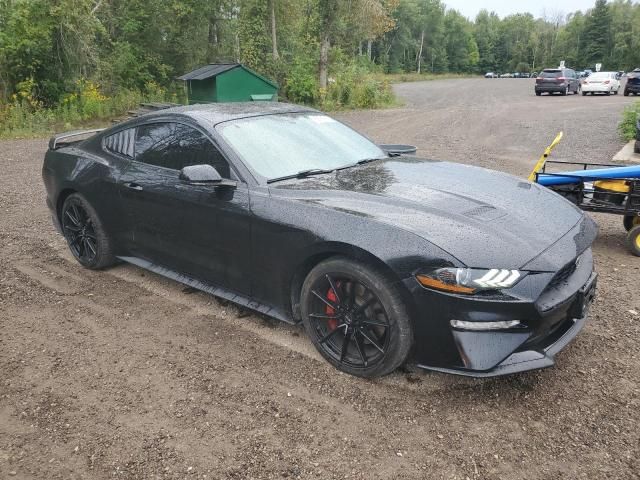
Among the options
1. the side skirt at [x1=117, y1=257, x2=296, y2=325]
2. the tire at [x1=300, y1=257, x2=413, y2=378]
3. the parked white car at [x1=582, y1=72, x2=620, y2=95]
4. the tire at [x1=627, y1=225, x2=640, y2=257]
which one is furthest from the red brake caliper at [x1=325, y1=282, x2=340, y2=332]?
the parked white car at [x1=582, y1=72, x2=620, y2=95]

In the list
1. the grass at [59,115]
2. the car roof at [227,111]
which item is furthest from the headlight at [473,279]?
the grass at [59,115]

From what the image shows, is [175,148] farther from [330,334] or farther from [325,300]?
[330,334]

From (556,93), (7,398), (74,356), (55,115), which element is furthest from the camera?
(556,93)

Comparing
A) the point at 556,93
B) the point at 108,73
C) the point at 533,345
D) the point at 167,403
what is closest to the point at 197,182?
the point at 167,403

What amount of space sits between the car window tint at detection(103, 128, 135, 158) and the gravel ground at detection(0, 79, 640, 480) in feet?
3.77

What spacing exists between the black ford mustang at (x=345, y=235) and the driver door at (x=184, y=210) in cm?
1

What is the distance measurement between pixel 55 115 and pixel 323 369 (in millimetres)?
16209

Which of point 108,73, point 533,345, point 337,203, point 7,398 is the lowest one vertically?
point 7,398

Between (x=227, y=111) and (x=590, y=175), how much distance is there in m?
3.45

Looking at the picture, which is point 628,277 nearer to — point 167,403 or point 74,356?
point 167,403

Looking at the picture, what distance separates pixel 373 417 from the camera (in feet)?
8.79

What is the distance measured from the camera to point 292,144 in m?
3.74

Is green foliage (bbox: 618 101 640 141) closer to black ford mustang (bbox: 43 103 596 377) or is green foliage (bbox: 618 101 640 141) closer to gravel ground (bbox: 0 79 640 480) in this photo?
gravel ground (bbox: 0 79 640 480)

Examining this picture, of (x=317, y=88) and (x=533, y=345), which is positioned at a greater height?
(x=317, y=88)
